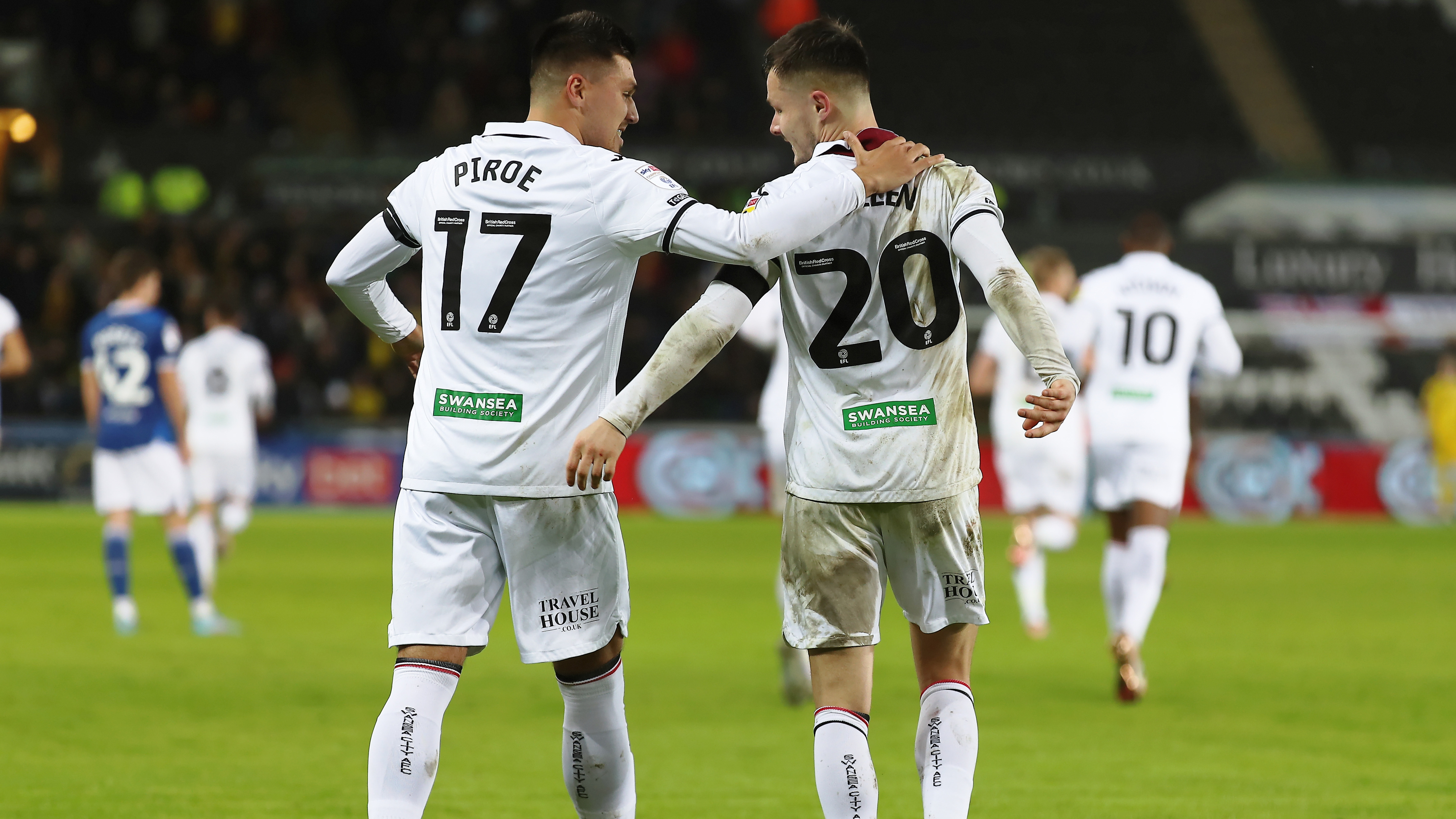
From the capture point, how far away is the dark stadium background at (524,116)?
79.2 ft

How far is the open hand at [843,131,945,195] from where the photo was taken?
427 centimetres

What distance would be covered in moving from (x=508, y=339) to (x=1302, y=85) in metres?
27.5

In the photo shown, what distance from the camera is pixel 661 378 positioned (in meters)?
4.29

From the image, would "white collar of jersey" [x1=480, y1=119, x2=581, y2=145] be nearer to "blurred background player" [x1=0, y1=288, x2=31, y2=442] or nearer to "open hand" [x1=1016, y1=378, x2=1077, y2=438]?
"open hand" [x1=1016, y1=378, x2=1077, y2=438]

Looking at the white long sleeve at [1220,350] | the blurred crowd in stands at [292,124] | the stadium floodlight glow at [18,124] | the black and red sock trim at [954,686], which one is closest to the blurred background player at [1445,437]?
the blurred crowd in stands at [292,124]

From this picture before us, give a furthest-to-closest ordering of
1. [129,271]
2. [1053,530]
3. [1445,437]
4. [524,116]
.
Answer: [524,116], [1445,437], [1053,530], [129,271]

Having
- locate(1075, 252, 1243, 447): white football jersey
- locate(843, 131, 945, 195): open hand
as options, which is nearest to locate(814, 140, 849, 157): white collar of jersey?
locate(843, 131, 945, 195): open hand

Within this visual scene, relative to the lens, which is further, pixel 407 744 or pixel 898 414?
pixel 898 414

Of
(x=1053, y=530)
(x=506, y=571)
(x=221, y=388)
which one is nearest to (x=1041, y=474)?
(x=1053, y=530)

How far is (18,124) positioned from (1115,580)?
20.1 m

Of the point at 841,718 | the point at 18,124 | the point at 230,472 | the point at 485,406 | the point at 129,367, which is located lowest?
the point at 841,718

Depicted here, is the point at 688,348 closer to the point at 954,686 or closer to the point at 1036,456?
the point at 954,686

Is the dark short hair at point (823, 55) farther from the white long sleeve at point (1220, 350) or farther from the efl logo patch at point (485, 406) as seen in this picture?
the white long sleeve at point (1220, 350)

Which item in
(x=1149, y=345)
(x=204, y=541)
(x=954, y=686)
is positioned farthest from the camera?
(x=204, y=541)
